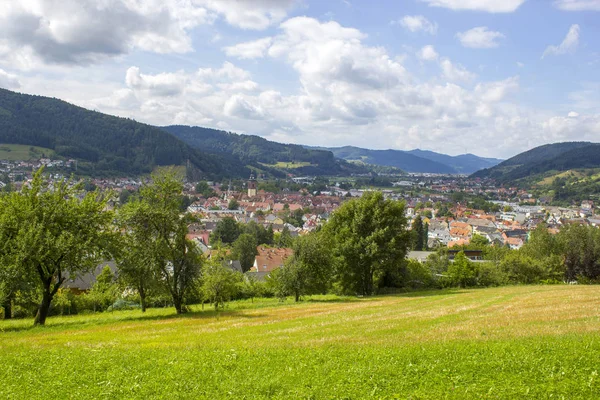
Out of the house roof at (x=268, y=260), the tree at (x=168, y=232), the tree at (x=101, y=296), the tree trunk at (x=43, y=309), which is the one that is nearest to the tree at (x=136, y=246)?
the tree at (x=168, y=232)

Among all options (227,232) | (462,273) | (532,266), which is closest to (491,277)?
(462,273)

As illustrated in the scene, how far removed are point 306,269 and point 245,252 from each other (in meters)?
54.4

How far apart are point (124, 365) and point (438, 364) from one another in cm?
811

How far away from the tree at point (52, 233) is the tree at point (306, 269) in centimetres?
1582

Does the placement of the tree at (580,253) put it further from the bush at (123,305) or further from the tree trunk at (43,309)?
the tree trunk at (43,309)

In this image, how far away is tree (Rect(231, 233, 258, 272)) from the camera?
288 ft

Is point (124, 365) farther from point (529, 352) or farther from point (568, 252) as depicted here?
point (568, 252)

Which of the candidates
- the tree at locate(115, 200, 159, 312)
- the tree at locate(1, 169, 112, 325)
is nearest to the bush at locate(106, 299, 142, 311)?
the tree at locate(115, 200, 159, 312)

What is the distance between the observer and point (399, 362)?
35.7 feet

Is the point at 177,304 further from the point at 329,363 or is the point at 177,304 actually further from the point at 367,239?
the point at 367,239

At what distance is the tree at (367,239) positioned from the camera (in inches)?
1558

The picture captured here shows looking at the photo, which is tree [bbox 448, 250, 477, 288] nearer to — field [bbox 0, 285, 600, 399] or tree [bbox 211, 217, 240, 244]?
field [bbox 0, 285, 600, 399]

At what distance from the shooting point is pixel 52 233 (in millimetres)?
22844

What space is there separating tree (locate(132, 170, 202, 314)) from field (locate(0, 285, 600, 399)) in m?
8.05
